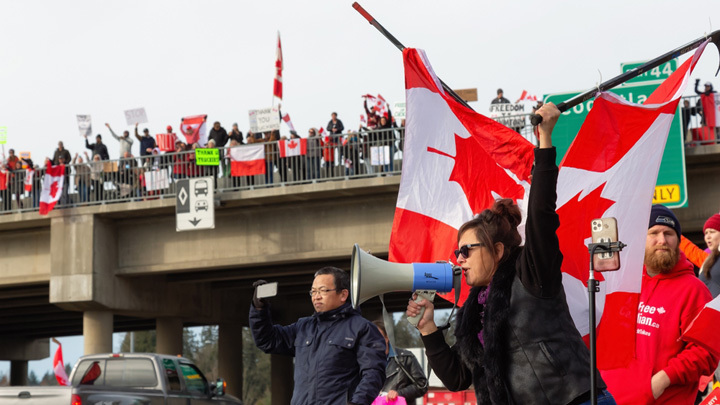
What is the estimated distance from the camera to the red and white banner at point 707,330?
18.6ft

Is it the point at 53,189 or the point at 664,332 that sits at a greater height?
the point at 53,189

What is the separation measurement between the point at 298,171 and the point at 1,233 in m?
8.99

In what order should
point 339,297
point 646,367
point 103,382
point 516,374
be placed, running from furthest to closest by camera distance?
point 103,382 < point 339,297 < point 646,367 < point 516,374

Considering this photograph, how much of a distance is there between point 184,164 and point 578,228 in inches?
868

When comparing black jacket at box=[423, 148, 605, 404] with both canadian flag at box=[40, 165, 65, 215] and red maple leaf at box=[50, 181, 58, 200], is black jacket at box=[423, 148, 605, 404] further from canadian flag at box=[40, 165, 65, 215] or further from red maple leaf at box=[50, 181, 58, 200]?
red maple leaf at box=[50, 181, 58, 200]

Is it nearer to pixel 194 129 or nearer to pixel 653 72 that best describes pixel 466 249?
pixel 653 72

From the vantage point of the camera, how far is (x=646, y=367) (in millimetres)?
5754

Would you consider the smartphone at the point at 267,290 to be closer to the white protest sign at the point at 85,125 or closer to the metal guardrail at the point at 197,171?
the metal guardrail at the point at 197,171

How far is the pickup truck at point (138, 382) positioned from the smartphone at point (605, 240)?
10.3 meters

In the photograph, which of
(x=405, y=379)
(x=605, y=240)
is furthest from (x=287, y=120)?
(x=605, y=240)

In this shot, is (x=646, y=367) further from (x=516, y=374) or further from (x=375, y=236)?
(x=375, y=236)

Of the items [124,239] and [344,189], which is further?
[124,239]

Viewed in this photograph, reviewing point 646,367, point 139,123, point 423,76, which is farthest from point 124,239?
point 646,367

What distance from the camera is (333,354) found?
695cm
